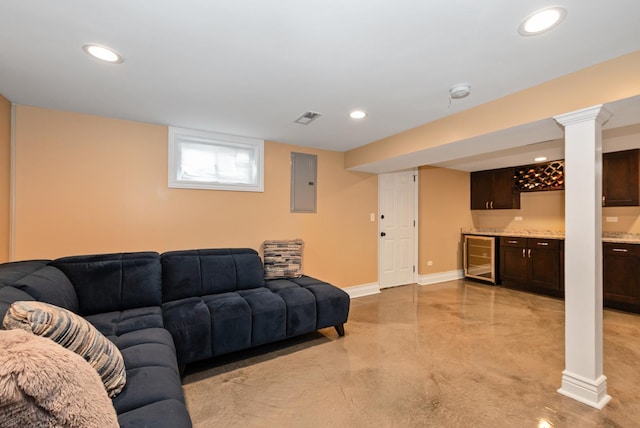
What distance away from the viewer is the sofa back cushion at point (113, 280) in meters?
2.27

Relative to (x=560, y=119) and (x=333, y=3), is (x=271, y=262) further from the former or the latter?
(x=560, y=119)

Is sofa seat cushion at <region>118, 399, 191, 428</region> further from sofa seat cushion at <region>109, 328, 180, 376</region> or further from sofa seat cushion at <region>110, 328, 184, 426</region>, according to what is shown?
sofa seat cushion at <region>109, 328, 180, 376</region>

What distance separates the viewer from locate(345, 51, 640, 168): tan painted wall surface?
172 cm

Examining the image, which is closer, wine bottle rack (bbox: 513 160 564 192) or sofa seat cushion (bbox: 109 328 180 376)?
sofa seat cushion (bbox: 109 328 180 376)

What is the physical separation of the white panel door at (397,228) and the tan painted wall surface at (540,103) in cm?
171

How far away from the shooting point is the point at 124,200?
2.89 metres

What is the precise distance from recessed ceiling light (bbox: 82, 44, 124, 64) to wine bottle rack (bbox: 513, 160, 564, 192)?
5855 millimetres

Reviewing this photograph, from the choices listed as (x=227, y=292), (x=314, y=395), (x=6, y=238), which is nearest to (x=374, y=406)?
(x=314, y=395)

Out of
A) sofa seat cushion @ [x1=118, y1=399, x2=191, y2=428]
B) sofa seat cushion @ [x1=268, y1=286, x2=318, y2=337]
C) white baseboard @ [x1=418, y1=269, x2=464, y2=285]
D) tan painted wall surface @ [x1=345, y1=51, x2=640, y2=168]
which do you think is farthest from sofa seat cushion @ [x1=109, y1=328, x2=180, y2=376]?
white baseboard @ [x1=418, y1=269, x2=464, y2=285]

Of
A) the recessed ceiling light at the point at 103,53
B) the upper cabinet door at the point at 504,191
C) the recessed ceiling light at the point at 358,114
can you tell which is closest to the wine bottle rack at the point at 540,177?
the upper cabinet door at the point at 504,191

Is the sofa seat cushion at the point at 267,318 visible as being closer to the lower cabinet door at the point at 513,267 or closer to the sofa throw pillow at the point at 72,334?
the sofa throw pillow at the point at 72,334

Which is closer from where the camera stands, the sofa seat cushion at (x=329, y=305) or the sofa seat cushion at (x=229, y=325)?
the sofa seat cushion at (x=229, y=325)

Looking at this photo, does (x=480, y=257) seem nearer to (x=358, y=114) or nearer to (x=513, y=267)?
(x=513, y=267)

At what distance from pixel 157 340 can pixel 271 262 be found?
173 centimetres
